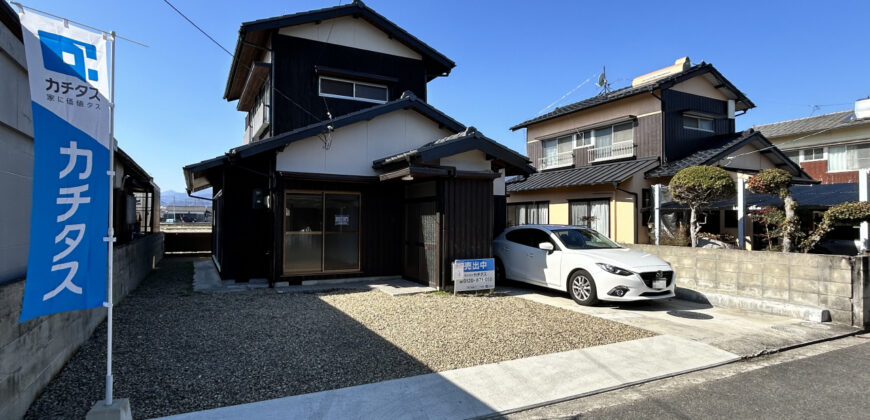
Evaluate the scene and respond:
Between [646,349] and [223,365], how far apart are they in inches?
188

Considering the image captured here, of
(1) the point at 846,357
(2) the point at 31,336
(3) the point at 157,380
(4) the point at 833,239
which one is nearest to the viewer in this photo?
(2) the point at 31,336

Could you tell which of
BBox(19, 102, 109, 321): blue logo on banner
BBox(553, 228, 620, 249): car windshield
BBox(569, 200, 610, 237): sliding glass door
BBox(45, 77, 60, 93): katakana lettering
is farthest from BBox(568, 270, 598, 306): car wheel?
BBox(569, 200, 610, 237): sliding glass door

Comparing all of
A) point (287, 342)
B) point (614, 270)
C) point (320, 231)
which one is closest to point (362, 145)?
point (320, 231)

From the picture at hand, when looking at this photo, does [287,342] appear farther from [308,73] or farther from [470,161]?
[308,73]

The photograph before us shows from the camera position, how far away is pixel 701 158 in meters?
15.3

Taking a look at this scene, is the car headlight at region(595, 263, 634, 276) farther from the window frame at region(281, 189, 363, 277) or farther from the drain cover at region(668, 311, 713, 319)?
the window frame at region(281, 189, 363, 277)

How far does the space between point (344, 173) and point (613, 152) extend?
1236 centimetres

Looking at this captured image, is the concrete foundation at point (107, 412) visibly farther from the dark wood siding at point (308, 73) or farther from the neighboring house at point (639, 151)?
the neighboring house at point (639, 151)

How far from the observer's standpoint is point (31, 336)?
11.7ft

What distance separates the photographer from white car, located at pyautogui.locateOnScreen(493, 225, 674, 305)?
7.46m

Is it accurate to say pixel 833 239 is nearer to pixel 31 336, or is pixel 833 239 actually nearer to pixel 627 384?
pixel 627 384

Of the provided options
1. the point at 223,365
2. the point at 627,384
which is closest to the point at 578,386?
the point at 627,384

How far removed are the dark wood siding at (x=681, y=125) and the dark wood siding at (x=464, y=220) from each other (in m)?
10.3

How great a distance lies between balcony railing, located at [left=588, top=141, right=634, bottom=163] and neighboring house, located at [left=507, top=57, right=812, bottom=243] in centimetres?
4
